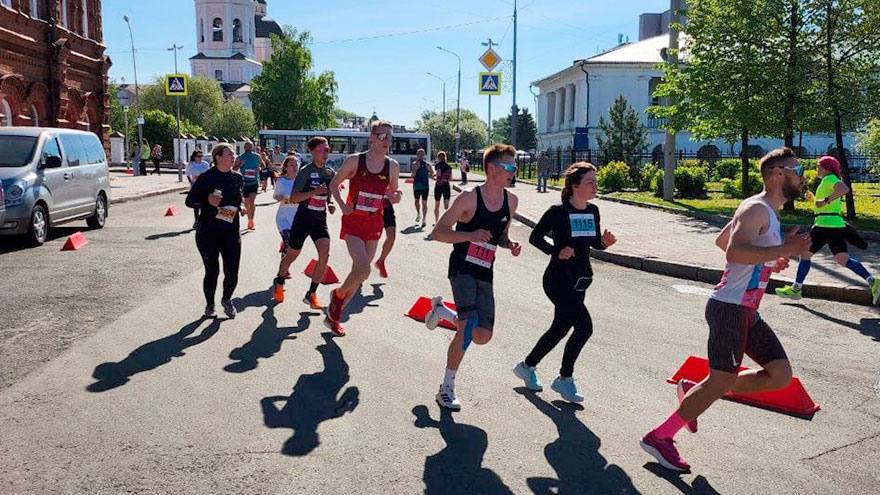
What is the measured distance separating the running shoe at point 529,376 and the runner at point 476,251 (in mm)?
584

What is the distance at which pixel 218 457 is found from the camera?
4.11 m

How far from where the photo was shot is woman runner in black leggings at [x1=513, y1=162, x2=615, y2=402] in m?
5.10

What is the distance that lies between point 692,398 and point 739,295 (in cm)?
65

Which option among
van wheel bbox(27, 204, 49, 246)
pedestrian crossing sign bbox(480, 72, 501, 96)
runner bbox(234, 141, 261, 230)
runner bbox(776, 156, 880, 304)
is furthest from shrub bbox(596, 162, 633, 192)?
van wheel bbox(27, 204, 49, 246)

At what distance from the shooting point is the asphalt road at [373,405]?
Answer: 13.0 feet

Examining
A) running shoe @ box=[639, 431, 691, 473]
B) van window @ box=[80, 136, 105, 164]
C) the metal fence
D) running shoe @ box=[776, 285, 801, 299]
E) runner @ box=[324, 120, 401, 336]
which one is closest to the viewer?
running shoe @ box=[639, 431, 691, 473]

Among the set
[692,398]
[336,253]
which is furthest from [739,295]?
[336,253]

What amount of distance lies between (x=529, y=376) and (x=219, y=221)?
379 cm

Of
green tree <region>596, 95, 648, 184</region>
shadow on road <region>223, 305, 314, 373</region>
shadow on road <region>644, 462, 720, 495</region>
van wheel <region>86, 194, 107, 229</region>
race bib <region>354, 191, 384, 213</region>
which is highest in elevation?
green tree <region>596, 95, 648, 184</region>

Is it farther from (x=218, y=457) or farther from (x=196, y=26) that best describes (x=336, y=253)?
(x=196, y=26)

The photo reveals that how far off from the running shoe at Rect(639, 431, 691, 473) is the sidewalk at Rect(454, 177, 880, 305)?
253 inches

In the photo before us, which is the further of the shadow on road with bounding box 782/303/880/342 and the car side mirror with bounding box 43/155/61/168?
the car side mirror with bounding box 43/155/61/168

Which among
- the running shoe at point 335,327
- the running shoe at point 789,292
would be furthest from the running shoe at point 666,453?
the running shoe at point 789,292

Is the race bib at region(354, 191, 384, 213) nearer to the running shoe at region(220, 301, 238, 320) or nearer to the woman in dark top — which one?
the woman in dark top
